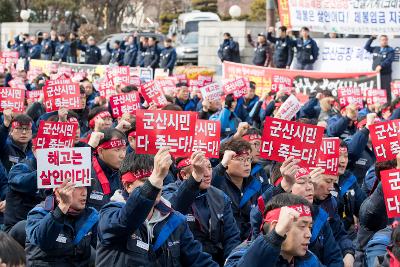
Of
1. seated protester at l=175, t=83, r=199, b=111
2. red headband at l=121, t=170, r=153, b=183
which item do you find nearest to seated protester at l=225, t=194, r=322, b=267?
red headband at l=121, t=170, r=153, b=183

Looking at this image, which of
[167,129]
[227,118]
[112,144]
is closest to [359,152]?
[227,118]

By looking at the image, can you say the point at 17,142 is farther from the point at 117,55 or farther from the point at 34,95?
the point at 117,55

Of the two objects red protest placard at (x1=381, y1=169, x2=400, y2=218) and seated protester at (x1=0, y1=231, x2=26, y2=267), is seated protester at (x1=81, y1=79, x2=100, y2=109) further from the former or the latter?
seated protester at (x1=0, y1=231, x2=26, y2=267)

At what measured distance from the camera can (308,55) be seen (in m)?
25.9

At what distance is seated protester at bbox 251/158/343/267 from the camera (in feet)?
24.3

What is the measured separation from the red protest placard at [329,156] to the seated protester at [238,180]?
2.04 feet

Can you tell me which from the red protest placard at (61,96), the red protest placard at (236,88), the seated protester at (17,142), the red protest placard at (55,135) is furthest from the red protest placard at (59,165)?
the red protest placard at (236,88)

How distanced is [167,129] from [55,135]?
215 cm

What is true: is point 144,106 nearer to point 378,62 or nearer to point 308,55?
point 378,62

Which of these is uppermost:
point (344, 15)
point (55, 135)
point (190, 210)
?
point (344, 15)

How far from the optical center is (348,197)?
9875 millimetres

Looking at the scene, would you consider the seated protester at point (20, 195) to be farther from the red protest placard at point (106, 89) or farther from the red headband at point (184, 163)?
the red protest placard at point (106, 89)

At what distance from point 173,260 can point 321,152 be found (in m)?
2.90

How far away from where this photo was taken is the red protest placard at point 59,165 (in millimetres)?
7637
